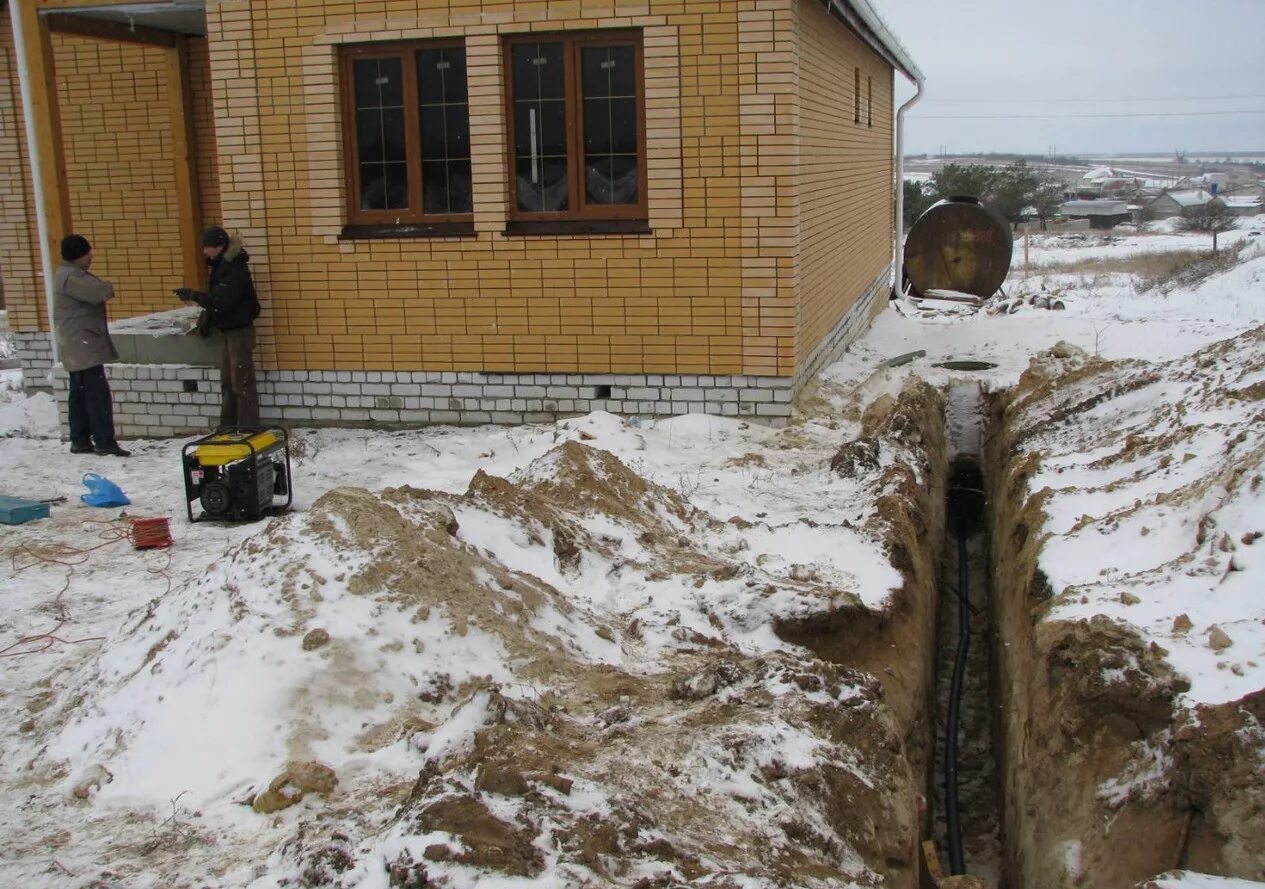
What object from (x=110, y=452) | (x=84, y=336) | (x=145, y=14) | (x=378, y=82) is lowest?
(x=110, y=452)

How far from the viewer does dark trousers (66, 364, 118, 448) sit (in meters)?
8.88

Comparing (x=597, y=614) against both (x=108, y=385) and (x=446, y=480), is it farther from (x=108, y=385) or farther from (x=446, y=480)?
(x=108, y=385)

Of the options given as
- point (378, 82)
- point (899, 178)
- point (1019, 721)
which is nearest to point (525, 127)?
point (378, 82)

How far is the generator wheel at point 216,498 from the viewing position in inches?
280

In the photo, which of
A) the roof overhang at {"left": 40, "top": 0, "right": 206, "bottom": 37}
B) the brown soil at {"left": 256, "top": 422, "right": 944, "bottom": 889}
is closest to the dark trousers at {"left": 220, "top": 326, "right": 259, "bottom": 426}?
the roof overhang at {"left": 40, "top": 0, "right": 206, "bottom": 37}

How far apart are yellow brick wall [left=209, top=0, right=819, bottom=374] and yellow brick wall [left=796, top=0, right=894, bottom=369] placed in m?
0.61

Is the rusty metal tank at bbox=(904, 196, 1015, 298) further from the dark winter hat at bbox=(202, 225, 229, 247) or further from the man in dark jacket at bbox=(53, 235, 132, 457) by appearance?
the man in dark jacket at bbox=(53, 235, 132, 457)

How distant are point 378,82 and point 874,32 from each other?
5.73 m

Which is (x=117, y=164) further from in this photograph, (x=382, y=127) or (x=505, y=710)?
(x=505, y=710)

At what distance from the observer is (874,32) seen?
12.3m

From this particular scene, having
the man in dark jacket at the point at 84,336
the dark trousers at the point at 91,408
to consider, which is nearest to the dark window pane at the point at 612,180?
the man in dark jacket at the point at 84,336

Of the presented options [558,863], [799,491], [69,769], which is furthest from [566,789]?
[799,491]

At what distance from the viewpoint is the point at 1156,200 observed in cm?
6266

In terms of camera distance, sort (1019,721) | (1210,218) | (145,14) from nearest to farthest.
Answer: (1019,721), (145,14), (1210,218)
